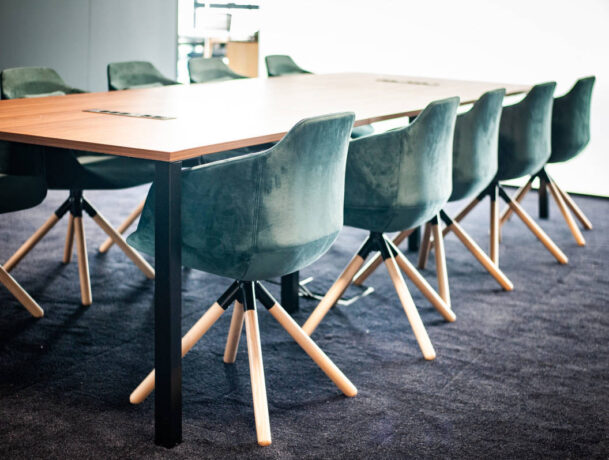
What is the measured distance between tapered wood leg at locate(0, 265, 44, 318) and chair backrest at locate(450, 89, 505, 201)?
180 centimetres

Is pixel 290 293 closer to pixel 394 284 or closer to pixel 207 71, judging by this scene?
pixel 394 284

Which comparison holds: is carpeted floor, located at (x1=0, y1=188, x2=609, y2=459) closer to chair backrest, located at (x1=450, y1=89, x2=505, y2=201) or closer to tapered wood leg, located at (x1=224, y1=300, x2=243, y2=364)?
tapered wood leg, located at (x1=224, y1=300, x2=243, y2=364)

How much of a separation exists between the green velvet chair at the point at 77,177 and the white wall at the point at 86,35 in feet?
7.54

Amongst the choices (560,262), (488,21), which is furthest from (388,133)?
(488,21)

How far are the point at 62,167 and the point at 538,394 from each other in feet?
7.01

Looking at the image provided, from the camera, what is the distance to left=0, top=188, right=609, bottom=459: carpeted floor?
241cm

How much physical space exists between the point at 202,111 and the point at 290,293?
85cm

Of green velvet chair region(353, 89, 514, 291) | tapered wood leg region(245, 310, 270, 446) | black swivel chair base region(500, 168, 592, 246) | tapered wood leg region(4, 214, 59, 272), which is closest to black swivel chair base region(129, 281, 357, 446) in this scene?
tapered wood leg region(245, 310, 270, 446)

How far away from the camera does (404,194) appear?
3018 millimetres

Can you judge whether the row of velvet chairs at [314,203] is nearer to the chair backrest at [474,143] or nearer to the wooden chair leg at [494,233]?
the chair backrest at [474,143]

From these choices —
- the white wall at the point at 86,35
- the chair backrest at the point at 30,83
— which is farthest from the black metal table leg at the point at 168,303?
the white wall at the point at 86,35

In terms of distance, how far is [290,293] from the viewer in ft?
11.5

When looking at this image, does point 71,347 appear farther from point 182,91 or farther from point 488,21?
point 488,21

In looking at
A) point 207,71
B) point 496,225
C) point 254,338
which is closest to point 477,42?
point 207,71
